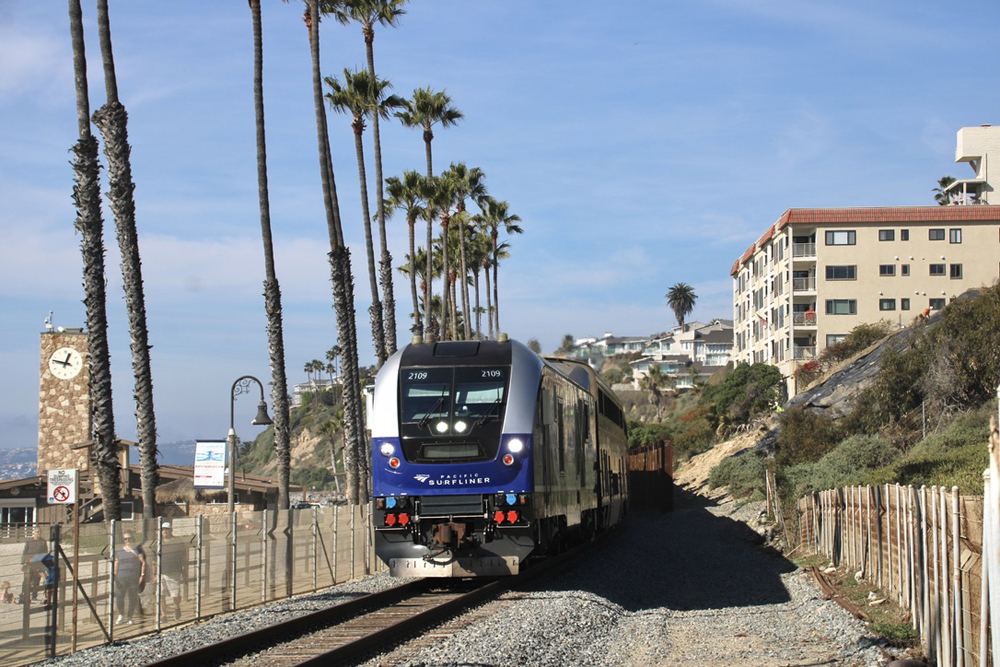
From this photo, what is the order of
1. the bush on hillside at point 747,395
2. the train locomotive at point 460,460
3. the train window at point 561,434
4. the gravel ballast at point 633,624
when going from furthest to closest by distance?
the bush on hillside at point 747,395
the train window at point 561,434
the train locomotive at point 460,460
the gravel ballast at point 633,624

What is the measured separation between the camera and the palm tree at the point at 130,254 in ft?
75.1

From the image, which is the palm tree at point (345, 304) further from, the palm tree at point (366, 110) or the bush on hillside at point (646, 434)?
the bush on hillside at point (646, 434)

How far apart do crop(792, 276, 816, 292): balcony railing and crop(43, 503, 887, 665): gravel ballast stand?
1891 inches

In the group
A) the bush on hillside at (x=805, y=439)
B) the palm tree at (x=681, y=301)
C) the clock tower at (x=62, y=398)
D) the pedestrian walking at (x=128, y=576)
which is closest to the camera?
the pedestrian walking at (x=128, y=576)

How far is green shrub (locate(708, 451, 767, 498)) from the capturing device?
42.6 m

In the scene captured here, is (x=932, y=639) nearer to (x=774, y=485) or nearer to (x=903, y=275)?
(x=774, y=485)

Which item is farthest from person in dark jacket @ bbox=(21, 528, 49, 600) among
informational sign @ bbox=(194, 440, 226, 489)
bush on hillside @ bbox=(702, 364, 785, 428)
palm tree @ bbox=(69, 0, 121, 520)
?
bush on hillside @ bbox=(702, 364, 785, 428)

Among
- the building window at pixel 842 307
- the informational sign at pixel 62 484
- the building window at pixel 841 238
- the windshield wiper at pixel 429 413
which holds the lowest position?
the informational sign at pixel 62 484

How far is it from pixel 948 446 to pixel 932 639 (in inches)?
757

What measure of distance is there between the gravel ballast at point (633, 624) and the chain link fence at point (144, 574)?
0.52 meters

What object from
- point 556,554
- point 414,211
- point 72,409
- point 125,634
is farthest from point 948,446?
point 72,409

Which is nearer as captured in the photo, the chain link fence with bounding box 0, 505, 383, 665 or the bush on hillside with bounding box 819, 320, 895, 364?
the chain link fence with bounding box 0, 505, 383, 665

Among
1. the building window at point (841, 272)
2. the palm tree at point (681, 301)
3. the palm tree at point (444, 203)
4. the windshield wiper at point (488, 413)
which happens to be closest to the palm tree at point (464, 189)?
the palm tree at point (444, 203)

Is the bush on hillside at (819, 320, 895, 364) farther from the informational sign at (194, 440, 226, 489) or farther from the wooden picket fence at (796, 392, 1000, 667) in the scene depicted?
the wooden picket fence at (796, 392, 1000, 667)
